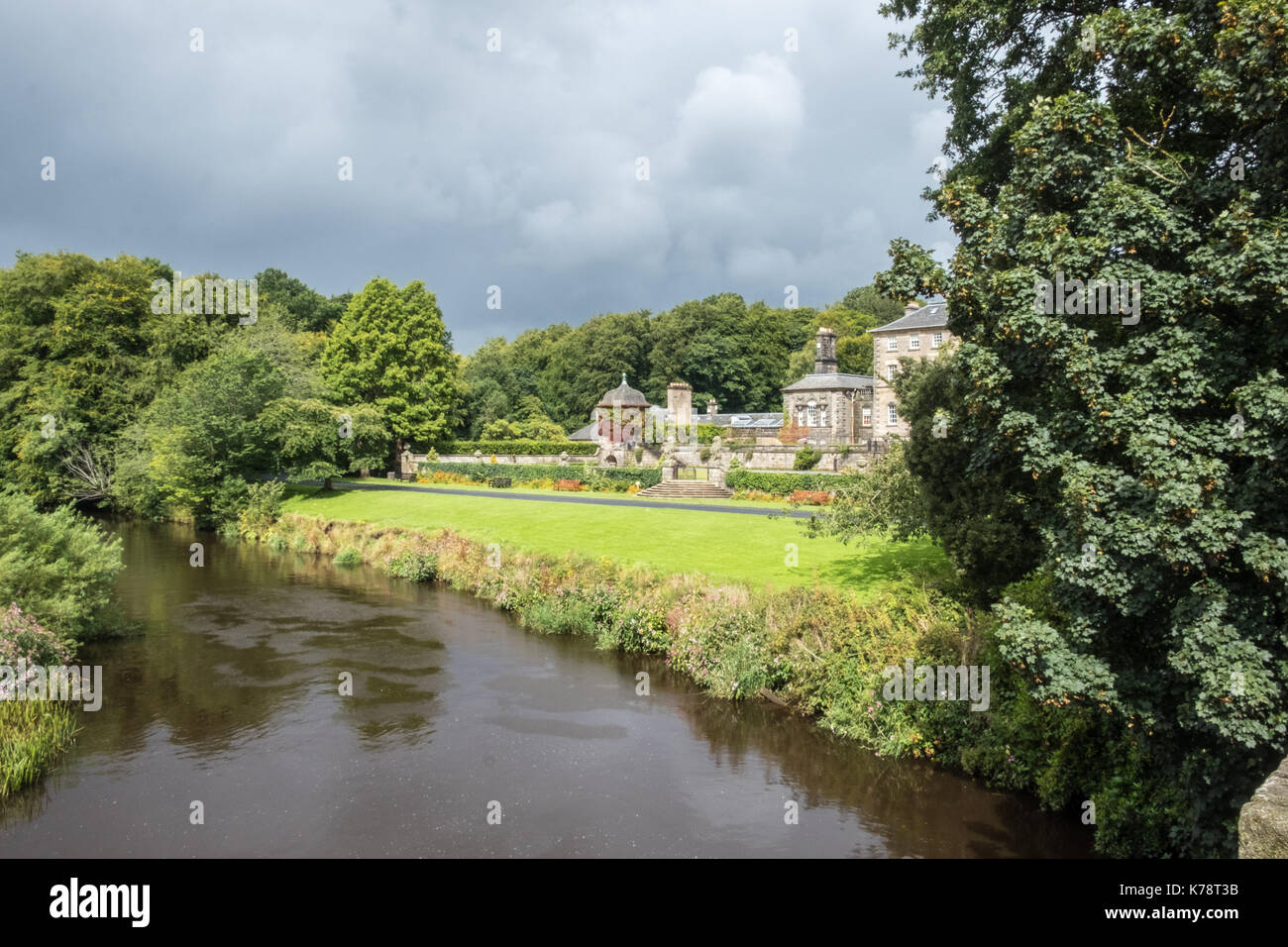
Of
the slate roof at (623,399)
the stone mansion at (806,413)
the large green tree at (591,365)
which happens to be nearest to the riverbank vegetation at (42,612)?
the stone mansion at (806,413)

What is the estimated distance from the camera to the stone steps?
41.9 meters

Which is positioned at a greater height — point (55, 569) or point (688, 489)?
point (688, 489)

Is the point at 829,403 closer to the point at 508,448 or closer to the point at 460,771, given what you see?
the point at 508,448

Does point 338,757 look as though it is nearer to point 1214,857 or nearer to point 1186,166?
point 1214,857

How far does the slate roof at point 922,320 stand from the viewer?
5481 cm

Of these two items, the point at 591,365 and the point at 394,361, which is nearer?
the point at 394,361

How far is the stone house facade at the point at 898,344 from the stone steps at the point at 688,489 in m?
18.4

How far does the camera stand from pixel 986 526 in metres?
12.6

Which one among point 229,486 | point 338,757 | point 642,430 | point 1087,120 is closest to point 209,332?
point 229,486

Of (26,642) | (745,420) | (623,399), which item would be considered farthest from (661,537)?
(745,420)

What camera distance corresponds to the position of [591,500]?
38750 mm

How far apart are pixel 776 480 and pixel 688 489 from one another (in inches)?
203

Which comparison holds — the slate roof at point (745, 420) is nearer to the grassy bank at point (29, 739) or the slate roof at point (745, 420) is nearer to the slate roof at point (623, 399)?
the slate roof at point (623, 399)
